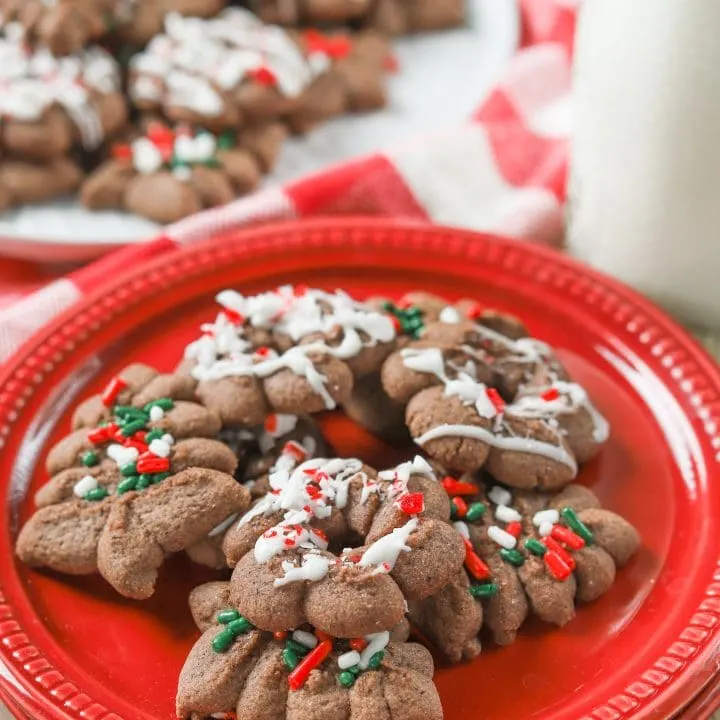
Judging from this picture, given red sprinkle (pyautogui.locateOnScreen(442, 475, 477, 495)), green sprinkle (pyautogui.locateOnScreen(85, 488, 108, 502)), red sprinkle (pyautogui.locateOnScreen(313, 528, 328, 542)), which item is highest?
red sprinkle (pyautogui.locateOnScreen(442, 475, 477, 495))

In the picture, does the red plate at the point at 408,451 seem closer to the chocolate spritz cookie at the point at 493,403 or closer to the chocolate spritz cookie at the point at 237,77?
the chocolate spritz cookie at the point at 493,403

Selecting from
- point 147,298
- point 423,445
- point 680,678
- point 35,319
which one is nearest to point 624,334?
point 423,445

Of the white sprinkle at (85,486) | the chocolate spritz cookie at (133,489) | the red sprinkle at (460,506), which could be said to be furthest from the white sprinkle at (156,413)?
the red sprinkle at (460,506)

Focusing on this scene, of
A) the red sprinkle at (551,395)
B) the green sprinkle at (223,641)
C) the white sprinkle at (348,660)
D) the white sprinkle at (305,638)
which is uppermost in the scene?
the red sprinkle at (551,395)

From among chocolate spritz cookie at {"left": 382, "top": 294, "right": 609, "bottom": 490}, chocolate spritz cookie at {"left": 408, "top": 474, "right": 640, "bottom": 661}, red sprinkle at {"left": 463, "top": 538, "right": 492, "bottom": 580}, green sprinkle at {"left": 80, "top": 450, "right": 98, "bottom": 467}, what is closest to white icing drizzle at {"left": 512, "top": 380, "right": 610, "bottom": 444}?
chocolate spritz cookie at {"left": 382, "top": 294, "right": 609, "bottom": 490}

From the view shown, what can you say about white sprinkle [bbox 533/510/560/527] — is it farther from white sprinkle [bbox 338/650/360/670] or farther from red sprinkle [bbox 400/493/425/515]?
white sprinkle [bbox 338/650/360/670]

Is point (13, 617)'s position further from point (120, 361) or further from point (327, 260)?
point (327, 260)
